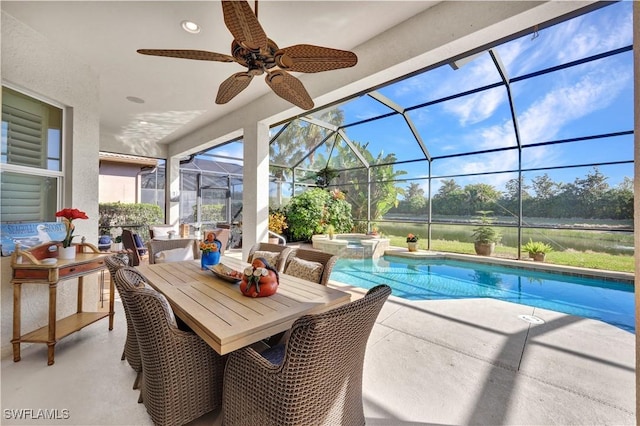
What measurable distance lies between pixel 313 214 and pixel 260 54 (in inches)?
263

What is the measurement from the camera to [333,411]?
50.6 inches

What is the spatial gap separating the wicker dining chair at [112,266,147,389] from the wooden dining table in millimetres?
231

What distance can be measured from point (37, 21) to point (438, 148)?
7.60m

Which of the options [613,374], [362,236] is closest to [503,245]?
[362,236]

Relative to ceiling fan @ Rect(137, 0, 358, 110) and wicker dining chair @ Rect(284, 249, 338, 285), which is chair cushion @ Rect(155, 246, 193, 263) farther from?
ceiling fan @ Rect(137, 0, 358, 110)

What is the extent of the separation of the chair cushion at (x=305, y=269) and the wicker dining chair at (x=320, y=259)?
0.03 m

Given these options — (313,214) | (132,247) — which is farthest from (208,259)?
(313,214)

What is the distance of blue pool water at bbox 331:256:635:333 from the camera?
4207 mm

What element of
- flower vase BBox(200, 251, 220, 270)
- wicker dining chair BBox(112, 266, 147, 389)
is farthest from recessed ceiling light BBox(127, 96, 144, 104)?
wicker dining chair BBox(112, 266, 147, 389)

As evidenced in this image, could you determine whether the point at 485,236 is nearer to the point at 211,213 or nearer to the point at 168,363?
the point at 168,363

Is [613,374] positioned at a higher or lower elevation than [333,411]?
lower

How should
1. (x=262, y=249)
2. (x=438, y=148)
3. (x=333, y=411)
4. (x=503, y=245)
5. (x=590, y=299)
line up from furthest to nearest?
1. (x=438, y=148)
2. (x=503, y=245)
3. (x=590, y=299)
4. (x=262, y=249)
5. (x=333, y=411)

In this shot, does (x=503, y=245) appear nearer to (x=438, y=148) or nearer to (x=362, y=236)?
(x=438, y=148)

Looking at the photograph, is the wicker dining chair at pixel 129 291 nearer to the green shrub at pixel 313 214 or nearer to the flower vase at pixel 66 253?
the flower vase at pixel 66 253
